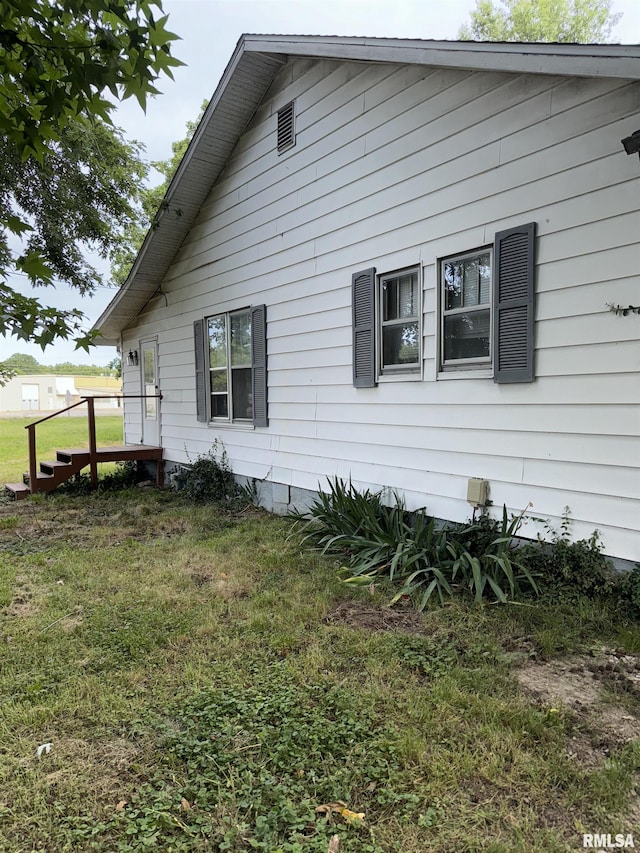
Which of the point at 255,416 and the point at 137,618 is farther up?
the point at 255,416

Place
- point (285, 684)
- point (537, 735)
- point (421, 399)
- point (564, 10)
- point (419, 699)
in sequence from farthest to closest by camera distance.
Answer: point (564, 10), point (421, 399), point (285, 684), point (419, 699), point (537, 735)

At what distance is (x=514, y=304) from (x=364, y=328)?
1.66 meters

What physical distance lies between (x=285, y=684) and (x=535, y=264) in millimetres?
3247

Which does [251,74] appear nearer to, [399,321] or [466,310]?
[399,321]

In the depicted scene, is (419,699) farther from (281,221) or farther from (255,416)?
(281,221)

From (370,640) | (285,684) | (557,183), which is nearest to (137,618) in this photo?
(285,684)

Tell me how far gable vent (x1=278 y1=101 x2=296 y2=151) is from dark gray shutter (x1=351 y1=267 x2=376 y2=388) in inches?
88.4

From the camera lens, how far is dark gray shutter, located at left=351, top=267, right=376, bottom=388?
5078 mm

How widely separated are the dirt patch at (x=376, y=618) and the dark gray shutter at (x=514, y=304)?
1.89m

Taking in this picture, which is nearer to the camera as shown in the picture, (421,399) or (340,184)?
(421,399)

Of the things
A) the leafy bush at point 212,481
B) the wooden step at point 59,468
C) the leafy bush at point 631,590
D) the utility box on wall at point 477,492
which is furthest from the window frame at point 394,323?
the wooden step at point 59,468

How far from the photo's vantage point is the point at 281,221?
6.42m

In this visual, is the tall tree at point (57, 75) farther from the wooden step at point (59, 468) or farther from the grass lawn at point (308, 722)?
the wooden step at point (59, 468)

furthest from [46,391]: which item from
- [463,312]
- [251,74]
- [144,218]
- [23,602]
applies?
[463,312]
